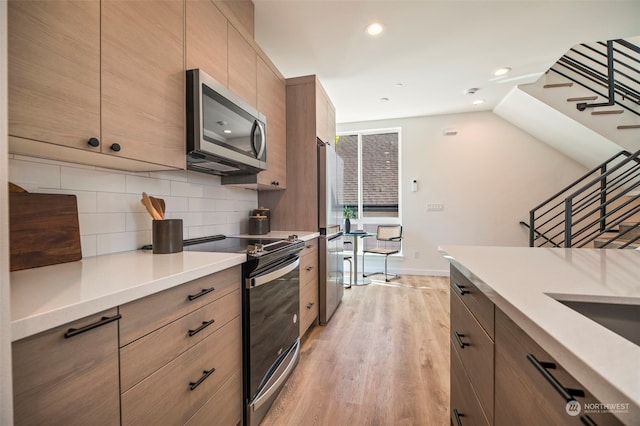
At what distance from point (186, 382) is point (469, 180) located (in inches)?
192

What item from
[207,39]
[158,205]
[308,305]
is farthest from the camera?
[308,305]

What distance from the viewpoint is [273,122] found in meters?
2.38

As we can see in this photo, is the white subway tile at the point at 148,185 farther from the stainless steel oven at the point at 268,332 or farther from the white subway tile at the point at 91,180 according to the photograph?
the stainless steel oven at the point at 268,332

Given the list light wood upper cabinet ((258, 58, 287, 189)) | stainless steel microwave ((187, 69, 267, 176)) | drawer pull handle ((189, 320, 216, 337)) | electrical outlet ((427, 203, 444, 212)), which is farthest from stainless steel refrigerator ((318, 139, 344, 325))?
electrical outlet ((427, 203, 444, 212))

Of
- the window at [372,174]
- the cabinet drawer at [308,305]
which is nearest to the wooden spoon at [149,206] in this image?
the cabinet drawer at [308,305]

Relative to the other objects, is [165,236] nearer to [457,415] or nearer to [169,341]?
[169,341]

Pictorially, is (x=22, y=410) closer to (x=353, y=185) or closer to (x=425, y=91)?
(x=425, y=91)

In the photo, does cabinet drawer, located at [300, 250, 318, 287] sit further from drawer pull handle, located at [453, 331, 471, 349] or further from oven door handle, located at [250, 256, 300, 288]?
drawer pull handle, located at [453, 331, 471, 349]

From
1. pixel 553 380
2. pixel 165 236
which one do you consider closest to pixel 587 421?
pixel 553 380

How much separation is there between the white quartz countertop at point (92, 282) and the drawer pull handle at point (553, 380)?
3.35 ft

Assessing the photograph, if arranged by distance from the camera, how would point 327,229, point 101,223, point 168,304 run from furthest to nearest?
point 327,229
point 101,223
point 168,304

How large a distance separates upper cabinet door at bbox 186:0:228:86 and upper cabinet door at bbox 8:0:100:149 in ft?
1.62

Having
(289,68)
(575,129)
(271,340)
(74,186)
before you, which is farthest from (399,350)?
(575,129)

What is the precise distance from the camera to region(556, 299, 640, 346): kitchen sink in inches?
29.0
